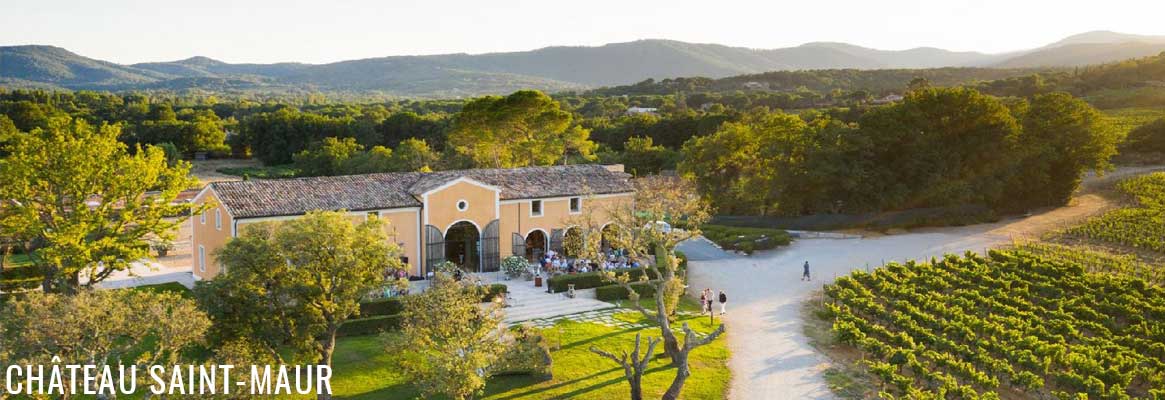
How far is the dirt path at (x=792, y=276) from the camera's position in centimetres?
2711

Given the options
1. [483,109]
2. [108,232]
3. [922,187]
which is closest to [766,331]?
[108,232]

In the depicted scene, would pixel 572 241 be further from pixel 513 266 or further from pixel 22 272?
pixel 22 272

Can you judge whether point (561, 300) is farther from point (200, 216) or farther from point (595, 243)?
point (200, 216)

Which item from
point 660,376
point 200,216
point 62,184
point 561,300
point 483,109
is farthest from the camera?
point 483,109

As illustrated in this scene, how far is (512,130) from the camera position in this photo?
2406 inches

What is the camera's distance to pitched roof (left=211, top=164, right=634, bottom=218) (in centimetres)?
3581

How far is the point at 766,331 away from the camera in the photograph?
32062 mm

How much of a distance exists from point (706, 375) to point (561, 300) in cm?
999

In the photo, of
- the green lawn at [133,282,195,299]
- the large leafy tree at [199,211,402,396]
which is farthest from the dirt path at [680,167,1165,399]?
the green lawn at [133,282,195,299]

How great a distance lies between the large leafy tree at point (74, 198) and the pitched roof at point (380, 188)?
13.3 feet

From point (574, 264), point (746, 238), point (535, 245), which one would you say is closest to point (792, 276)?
point (746, 238)

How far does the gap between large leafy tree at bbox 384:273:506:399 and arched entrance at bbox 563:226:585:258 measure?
15.4m

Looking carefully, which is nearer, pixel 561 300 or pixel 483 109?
pixel 561 300

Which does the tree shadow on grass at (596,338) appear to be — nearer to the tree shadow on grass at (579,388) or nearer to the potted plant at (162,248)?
the tree shadow on grass at (579,388)
